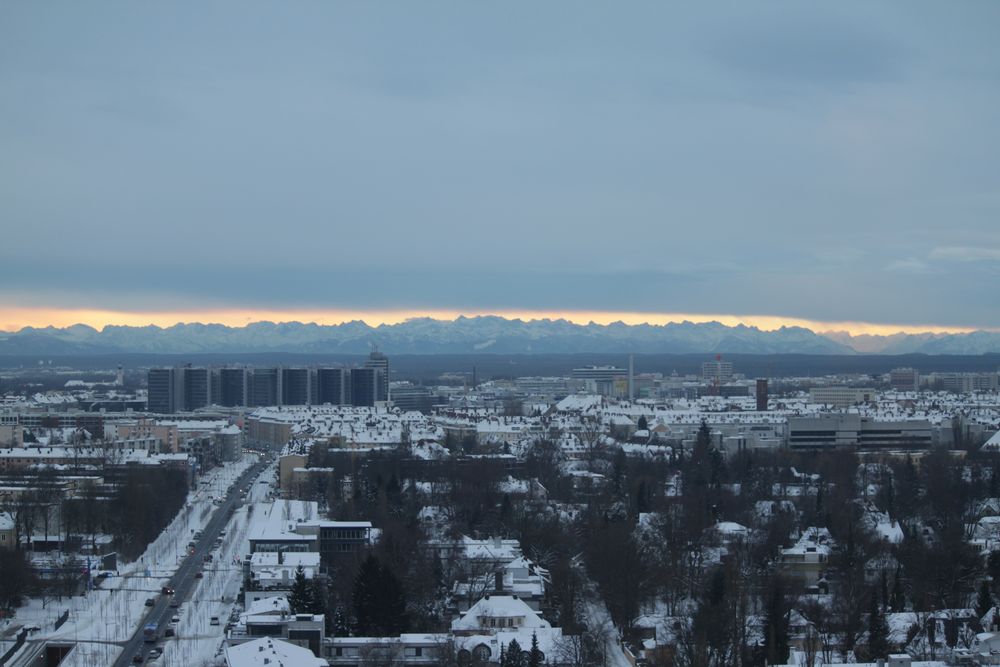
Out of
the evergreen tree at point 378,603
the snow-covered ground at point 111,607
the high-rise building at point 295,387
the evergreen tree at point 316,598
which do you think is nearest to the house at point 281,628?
the evergreen tree at point 316,598

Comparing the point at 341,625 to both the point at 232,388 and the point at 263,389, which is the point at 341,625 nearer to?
the point at 232,388

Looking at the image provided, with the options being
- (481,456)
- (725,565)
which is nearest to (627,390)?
(481,456)

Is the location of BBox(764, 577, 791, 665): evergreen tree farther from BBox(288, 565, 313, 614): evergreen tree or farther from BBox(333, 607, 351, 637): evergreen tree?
BBox(288, 565, 313, 614): evergreen tree

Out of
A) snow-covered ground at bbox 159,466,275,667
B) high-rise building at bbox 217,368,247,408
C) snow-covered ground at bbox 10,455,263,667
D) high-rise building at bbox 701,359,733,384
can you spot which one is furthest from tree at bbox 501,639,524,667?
high-rise building at bbox 701,359,733,384

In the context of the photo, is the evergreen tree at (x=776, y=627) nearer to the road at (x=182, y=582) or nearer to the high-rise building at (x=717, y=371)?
the road at (x=182, y=582)

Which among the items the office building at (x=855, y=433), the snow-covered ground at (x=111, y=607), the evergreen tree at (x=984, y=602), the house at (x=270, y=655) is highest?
the office building at (x=855, y=433)

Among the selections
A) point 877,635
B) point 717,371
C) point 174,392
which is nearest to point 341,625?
point 877,635

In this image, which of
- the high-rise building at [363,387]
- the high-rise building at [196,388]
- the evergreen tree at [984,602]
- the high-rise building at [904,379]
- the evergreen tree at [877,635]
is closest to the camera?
the evergreen tree at [877,635]
